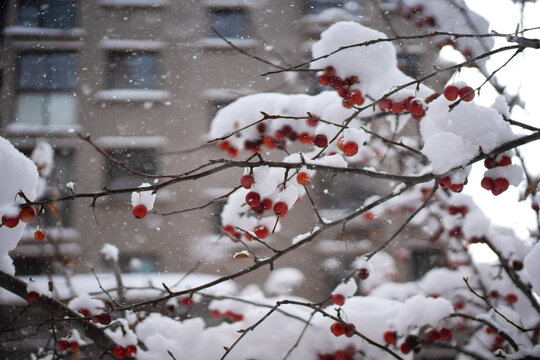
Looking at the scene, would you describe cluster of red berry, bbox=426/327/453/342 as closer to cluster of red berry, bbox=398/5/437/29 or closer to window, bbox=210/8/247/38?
cluster of red berry, bbox=398/5/437/29

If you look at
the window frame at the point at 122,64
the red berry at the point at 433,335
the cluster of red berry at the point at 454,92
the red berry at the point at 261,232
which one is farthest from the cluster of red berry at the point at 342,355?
the window frame at the point at 122,64

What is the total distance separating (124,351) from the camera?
166 cm

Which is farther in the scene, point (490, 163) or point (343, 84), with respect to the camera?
point (343, 84)

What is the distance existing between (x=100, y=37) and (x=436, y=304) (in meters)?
6.46

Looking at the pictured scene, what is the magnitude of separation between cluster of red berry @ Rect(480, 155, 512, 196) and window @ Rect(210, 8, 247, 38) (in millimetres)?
5873

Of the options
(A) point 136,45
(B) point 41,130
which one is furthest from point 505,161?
(B) point 41,130

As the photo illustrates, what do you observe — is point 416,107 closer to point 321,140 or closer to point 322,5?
point 321,140

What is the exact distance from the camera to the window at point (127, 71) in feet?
21.6

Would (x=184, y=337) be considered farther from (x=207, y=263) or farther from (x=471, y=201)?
(x=207, y=263)

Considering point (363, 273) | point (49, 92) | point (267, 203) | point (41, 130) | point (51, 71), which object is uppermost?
point (363, 273)

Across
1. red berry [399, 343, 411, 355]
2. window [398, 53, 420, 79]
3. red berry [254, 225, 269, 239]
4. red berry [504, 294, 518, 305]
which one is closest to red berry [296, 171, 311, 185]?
red berry [254, 225, 269, 239]

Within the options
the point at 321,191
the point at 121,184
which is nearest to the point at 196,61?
the point at 121,184

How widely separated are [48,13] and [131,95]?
201 cm

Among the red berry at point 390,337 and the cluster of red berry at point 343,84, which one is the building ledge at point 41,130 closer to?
the cluster of red berry at point 343,84
